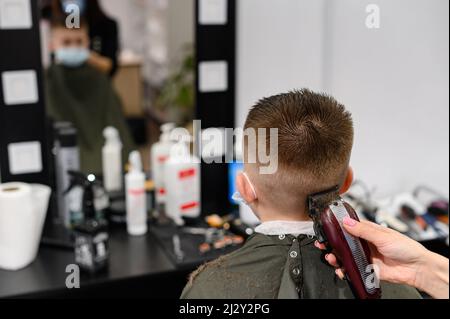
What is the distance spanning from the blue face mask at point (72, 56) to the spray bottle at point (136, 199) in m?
0.47

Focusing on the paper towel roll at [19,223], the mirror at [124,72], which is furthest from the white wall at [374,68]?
the paper towel roll at [19,223]

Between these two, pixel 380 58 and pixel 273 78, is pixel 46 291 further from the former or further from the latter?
pixel 380 58

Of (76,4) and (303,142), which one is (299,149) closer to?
(303,142)

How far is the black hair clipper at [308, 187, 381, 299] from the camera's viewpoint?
0.97 meters

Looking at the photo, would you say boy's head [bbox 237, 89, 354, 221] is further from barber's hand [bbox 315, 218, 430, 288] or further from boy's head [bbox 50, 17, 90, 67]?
boy's head [bbox 50, 17, 90, 67]

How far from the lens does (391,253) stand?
103 cm

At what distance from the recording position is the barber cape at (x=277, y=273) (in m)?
1.09

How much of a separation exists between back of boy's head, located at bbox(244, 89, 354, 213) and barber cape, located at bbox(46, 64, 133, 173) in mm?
1282

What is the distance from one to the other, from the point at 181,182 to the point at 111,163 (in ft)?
1.00

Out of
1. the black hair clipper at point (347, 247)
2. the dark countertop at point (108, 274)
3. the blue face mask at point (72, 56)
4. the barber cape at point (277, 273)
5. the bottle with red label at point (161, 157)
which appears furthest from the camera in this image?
the bottle with red label at point (161, 157)

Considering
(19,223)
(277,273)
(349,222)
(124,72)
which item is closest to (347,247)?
(349,222)

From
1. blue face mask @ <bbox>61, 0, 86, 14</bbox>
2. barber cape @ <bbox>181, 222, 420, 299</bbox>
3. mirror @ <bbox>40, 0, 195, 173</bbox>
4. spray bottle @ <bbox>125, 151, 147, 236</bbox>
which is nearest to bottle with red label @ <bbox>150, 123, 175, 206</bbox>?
mirror @ <bbox>40, 0, 195, 173</bbox>

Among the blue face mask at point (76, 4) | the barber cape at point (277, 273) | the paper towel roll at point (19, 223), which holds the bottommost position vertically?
the paper towel roll at point (19, 223)

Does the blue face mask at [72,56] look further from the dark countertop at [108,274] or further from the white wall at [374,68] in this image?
the dark countertop at [108,274]
